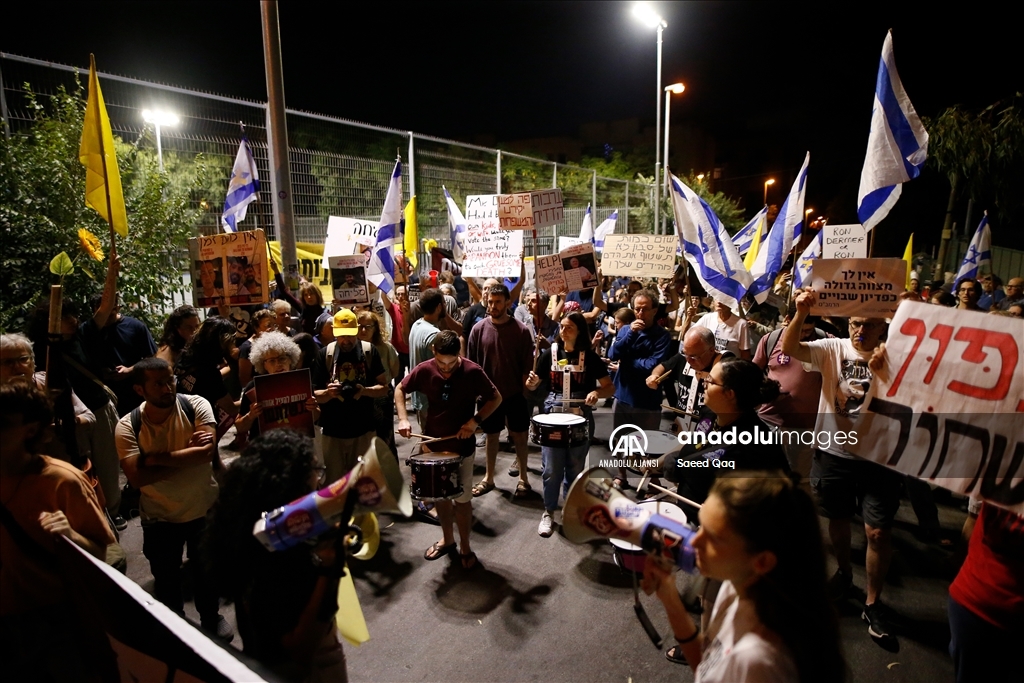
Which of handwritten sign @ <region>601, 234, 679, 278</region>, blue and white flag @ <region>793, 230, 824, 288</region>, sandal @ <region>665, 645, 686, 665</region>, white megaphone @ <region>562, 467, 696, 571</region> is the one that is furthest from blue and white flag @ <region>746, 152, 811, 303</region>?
white megaphone @ <region>562, 467, 696, 571</region>

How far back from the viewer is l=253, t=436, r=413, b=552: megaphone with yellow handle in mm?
2025

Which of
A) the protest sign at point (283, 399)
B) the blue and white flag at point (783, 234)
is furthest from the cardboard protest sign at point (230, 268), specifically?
the blue and white flag at point (783, 234)

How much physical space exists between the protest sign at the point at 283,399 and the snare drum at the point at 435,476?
2.86ft

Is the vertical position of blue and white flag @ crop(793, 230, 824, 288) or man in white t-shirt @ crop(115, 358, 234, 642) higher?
blue and white flag @ crop(793, 230, 824, 288)

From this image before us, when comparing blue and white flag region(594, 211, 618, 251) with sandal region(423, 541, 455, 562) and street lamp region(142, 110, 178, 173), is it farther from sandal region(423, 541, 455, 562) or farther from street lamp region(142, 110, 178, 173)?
sandal region(423, 541, 455, 562)

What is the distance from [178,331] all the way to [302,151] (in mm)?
7010

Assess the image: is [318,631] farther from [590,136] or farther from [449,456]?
[590,136]

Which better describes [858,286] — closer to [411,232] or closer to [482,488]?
[482,488]

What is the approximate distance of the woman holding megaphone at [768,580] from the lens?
164cm

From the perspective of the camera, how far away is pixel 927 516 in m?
5.21

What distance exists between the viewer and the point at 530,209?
733 centimetres

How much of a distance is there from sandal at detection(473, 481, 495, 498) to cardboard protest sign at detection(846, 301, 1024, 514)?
4072 millimetres

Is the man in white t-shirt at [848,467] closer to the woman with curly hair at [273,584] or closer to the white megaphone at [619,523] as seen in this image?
the white megaphone at [619,523]

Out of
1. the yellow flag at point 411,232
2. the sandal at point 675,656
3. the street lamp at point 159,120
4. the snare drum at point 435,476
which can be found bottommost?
the sandal at point 675,656
